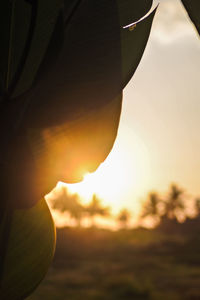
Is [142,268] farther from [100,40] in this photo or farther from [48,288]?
[100,40]

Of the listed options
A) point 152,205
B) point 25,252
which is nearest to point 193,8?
point 25,252

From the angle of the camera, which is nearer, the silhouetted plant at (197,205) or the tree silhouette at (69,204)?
the tree silhouette at (69,204)

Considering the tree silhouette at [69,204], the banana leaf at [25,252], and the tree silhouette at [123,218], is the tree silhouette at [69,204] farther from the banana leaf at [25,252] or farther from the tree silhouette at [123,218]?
the banana leaf at [25,252]

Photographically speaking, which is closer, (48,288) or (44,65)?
(44,65)

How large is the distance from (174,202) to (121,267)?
9145 mm

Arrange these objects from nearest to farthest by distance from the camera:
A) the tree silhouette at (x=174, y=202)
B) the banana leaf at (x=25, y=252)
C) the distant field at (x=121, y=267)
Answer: the banana leaf at (x=25, y=252)
the distant field at (x=121, y=267)
the tree silhouette at (x=174, y=202)

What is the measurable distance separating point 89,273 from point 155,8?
28.3m

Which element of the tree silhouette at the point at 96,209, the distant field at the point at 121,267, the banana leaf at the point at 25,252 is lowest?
the distant field at the point at 121,267

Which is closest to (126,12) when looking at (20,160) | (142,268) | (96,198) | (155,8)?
(155,8)

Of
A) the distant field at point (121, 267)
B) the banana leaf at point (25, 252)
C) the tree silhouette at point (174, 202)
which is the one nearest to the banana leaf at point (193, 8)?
the banana leaf at point (25, 252)

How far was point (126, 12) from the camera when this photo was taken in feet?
0.98

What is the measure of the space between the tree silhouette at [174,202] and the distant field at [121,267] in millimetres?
2442

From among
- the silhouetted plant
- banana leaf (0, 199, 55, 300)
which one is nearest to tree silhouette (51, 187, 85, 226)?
the silhouetted plant

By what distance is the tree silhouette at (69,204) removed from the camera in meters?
36.9
